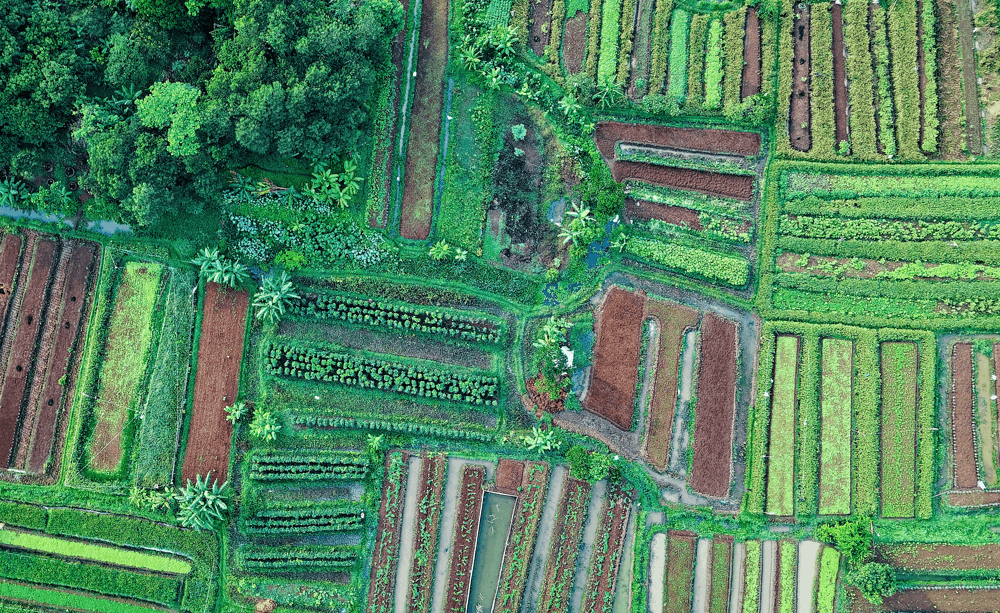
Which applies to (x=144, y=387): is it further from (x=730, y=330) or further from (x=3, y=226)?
(x=730, y=330)

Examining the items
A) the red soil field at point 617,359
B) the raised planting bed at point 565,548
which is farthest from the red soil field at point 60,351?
the red soil field at point 617,359

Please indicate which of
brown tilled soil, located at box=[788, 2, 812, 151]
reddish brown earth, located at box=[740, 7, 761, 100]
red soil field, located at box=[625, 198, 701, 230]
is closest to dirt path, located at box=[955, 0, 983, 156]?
brown tilled soil, located at box=[788, 2, 812, 151]

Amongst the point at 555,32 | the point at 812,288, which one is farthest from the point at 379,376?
the point at 812,288

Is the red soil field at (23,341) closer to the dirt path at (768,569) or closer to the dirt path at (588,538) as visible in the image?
the dirt path at (588,538)

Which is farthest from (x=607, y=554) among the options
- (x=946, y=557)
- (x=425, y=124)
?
(x=425, y=124)

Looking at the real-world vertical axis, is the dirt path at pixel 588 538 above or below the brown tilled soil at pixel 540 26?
below

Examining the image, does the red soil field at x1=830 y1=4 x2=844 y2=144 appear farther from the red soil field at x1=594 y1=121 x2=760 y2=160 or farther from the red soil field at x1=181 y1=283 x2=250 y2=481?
the red soil field at x1=181 y1=283 x2=250 y2=481
